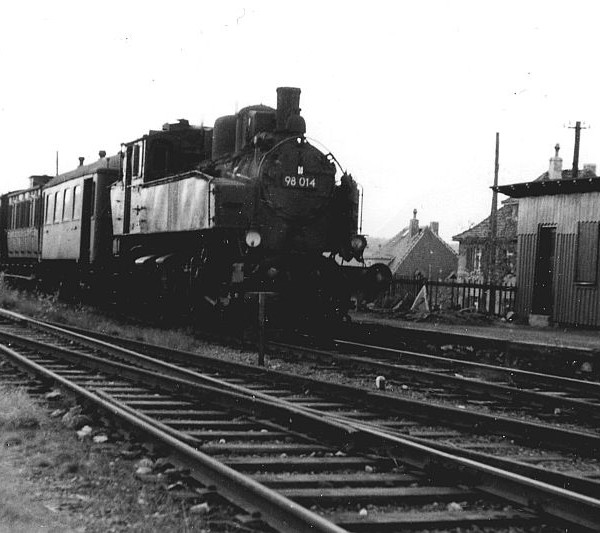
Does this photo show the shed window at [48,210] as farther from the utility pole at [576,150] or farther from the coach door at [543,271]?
the utility pole at [576,150]

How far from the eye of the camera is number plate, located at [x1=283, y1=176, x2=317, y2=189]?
13914 mm

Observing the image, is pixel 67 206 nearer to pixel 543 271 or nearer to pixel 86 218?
pixel 86 218

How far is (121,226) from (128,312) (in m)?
2.18

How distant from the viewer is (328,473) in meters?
5.25

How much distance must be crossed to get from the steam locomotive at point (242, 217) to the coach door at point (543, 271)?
23.0 ft

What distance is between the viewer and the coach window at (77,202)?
19688 mm

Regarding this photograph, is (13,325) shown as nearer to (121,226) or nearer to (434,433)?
(121,226)

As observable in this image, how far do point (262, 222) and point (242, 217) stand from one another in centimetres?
42

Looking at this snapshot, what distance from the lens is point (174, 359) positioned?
1138cm

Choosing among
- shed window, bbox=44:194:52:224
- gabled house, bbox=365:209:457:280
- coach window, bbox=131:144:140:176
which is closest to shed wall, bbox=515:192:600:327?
coach window, bbox=131:144:140:176

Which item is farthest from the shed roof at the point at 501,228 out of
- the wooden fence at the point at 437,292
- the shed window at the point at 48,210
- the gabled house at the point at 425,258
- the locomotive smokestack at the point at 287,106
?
Result: the locomotive smokestack at the point at 287,106

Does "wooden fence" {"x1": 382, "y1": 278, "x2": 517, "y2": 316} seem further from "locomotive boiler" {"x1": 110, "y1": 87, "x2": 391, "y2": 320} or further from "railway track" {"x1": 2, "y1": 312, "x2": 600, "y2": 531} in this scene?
"railway track" {"x1": 2, "y1": 312, "x2": 600, "y2": 531}

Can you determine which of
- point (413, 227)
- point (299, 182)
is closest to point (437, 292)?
point (299, 182)

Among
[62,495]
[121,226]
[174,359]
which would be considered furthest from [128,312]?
[62,495]
